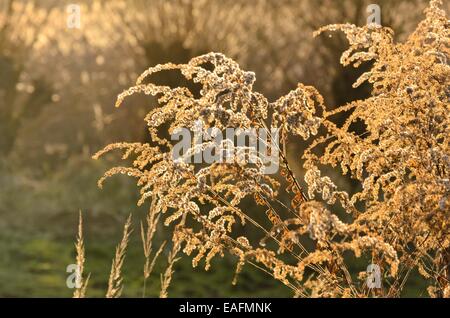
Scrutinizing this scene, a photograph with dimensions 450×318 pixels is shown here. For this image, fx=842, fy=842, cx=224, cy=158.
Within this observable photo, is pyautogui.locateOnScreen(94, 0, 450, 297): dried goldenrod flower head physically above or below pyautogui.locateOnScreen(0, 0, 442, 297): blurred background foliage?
below

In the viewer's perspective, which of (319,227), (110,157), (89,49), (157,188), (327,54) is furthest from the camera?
(89,49)

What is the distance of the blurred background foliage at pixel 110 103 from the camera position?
8.78m

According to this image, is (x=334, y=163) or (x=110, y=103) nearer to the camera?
(x=334, y=163)

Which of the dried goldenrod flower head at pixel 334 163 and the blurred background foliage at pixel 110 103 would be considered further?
the blurred background foliage at pixel 110 103

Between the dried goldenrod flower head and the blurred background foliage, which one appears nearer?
the dried goldenrod flower head

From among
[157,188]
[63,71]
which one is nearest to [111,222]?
[63,71]

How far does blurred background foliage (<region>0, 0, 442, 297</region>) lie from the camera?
8.78m

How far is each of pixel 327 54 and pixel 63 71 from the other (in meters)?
5.98

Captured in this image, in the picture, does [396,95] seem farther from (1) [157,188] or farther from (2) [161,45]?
(2) [161,45]

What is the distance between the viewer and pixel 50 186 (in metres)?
11.5

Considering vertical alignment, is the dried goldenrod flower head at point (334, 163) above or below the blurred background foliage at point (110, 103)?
below

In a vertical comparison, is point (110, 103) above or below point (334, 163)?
above

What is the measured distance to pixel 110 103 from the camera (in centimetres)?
1291
